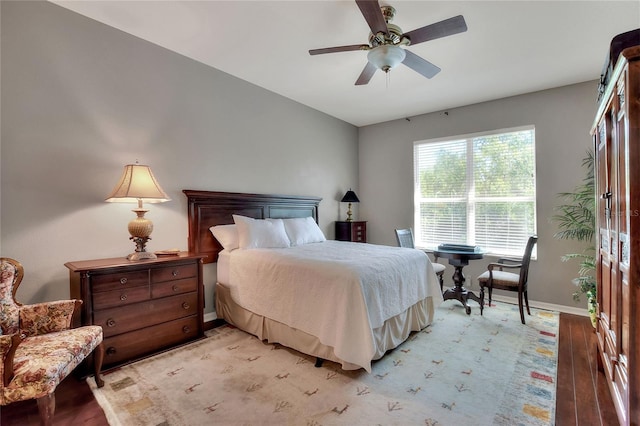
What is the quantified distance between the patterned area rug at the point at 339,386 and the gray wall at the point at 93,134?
987 millimetres

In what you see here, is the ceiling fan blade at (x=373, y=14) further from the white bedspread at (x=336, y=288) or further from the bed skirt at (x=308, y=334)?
the bed skirt at (x=308, y=334)

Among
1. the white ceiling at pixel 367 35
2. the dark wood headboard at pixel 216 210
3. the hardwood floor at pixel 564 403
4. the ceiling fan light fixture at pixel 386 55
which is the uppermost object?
the white ceiling at pixel 367 35

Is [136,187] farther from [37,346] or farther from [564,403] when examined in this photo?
[564,403]

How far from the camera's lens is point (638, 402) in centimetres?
135

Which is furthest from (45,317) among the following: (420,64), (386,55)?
(420,64)

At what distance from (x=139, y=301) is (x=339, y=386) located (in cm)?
173

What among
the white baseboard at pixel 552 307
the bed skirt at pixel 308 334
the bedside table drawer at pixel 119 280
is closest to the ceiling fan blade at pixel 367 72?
the bed skirt at pixel 308 334

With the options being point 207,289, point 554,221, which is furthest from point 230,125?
point 554,221

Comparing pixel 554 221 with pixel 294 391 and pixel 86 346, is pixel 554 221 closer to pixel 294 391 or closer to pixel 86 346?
pixel 294 391

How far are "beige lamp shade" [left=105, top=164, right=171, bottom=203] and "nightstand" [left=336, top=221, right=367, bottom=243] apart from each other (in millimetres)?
3123

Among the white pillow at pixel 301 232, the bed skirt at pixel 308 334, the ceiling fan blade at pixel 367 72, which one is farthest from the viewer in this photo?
the white pillow at pixel 301 232

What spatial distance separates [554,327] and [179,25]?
4.77 m

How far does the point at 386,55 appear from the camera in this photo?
7.80ft

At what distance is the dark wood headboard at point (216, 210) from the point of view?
10.5ft
